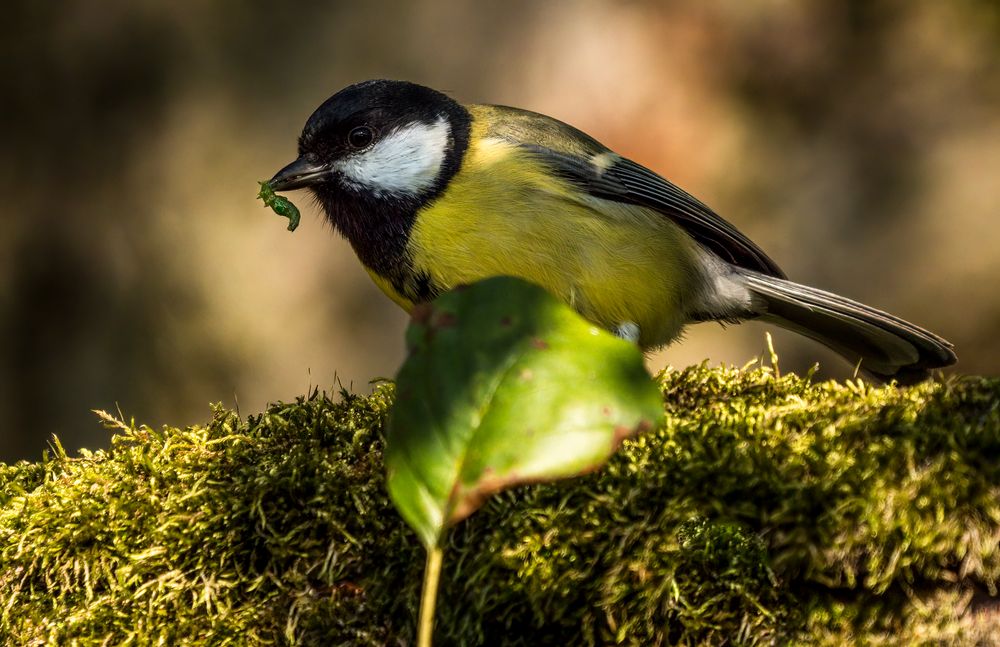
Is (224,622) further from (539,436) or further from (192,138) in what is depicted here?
(192,138)

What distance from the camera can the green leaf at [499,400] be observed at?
53.5 inches

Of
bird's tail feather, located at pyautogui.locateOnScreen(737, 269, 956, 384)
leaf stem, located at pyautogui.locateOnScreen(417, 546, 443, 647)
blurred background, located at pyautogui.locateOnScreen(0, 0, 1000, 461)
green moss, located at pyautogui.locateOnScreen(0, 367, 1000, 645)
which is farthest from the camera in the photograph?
blurred background, located at pyautogui.locateOnScreen(0, 0, 1000, 461)

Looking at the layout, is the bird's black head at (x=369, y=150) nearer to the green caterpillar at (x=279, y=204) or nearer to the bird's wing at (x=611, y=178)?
the green caterpillar at (x=279, y=204)

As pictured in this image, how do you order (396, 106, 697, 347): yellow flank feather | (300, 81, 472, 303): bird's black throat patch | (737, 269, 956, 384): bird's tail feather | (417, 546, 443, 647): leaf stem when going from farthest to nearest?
(737, 269, 956, 384): bird's tail feather, (300, 81, 472, 303): bird's black throat patch, (396, 106, 697, 347): yellow flank feather, (417, 546, 443, 647): leaf stem

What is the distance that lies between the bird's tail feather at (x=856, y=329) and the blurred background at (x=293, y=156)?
2059 mm

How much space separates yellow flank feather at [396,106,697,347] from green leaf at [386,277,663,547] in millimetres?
1288

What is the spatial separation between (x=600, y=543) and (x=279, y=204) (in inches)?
78.4

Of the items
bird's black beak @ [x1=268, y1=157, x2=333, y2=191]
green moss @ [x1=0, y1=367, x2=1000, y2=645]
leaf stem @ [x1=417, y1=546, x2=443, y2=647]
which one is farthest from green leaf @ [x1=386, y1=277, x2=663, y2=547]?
bird's black beak @ [x1=268, y1=157, x2=333, y2=191]

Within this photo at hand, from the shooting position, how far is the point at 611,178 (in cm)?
324

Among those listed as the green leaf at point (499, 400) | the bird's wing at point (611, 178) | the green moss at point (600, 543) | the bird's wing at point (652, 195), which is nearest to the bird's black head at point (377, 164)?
the bird's wing at point (611, 178)

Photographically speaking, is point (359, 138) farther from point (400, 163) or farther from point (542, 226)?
point (542, 226)

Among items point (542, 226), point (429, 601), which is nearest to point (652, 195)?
point (542, 226)

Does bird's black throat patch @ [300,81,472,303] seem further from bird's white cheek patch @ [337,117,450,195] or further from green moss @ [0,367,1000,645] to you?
green moss @ [0,367,1000,645]

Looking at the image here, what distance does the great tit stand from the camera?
2.84 meters
